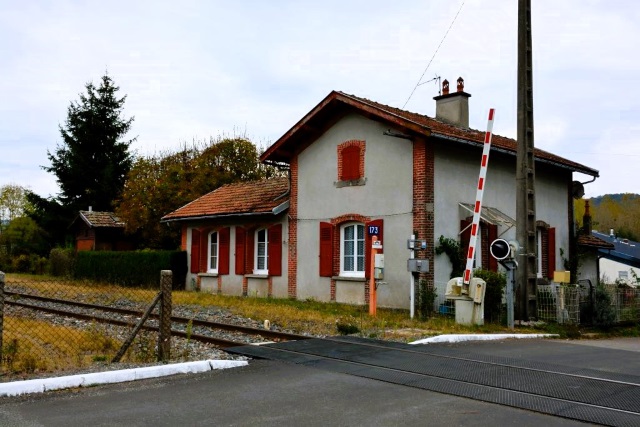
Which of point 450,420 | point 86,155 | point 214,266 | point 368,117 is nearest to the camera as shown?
point 450,420

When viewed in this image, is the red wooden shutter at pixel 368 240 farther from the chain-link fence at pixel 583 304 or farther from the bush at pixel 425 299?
the chain-link fence at pixel 583 304

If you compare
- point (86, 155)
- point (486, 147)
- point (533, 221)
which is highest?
point (86, 155)

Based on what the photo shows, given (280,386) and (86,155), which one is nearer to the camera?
(280,386)

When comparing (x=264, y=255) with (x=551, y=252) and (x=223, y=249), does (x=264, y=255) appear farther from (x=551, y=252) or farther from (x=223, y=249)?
(x=551, y=252)

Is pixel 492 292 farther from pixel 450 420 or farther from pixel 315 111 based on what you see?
pixel 450 420

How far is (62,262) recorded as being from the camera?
35.1 meters

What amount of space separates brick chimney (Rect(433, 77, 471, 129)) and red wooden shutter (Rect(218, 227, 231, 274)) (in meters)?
9.05

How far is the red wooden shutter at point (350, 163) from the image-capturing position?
18953 millimetres

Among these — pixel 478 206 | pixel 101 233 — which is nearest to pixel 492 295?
pixel 478 206

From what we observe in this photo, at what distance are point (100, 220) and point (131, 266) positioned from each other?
36.6 feet

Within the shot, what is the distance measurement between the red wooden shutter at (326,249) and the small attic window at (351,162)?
153cm

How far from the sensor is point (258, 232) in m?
22.8

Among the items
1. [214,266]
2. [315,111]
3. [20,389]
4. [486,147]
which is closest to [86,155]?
[214,266]

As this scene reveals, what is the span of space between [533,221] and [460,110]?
320 inches
